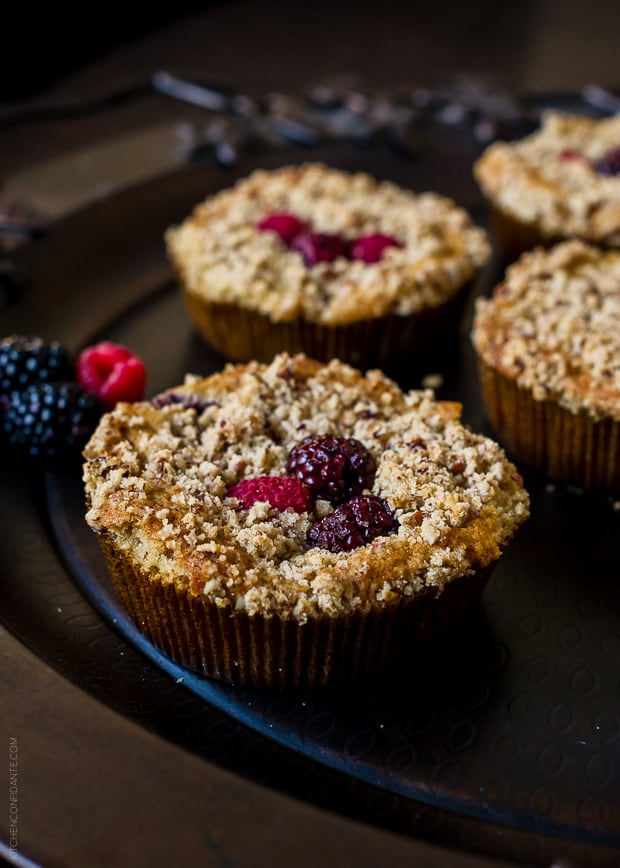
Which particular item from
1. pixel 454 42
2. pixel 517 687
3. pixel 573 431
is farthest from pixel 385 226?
pixel 454 42

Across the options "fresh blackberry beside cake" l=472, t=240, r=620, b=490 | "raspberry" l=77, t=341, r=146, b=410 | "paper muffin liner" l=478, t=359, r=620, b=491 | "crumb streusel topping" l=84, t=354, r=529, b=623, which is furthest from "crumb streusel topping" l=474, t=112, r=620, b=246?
"raspberry" l=77, t=341, r=146, b=410

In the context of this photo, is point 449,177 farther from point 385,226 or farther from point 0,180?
point 0,180

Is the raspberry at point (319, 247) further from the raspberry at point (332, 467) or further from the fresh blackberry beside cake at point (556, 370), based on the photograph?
the raspberry at point (332, 467)

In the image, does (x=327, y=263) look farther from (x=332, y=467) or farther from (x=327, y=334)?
(x=332, y=467)

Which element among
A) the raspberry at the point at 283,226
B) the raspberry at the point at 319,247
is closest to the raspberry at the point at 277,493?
the raspberry at the point at 319,247

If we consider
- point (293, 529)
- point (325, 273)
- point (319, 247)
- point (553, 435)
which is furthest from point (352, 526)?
point (319, 247)

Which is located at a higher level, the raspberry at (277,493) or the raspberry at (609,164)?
the raspberry at (609,164)

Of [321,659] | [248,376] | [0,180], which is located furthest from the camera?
[0,180]
